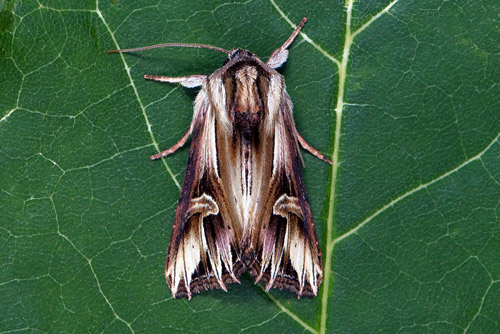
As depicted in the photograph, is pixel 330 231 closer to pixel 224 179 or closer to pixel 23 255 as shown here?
pixel 224 179

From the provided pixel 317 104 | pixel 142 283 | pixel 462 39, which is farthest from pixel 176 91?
pixel 462 39

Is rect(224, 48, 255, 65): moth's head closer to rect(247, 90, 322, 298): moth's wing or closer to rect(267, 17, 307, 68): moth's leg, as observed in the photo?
rect(267, 17, 307, 68): moth's leg

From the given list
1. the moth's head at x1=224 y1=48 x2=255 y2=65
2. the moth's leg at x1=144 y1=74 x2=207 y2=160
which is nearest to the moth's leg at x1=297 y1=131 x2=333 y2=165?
the moth's head at x1=224 y1=48 x2=255 y2=65

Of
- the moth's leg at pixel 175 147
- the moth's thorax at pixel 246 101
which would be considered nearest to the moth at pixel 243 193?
the moth's thorax at pixel 246 101

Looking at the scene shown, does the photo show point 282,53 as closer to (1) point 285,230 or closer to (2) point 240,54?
(2) point 240,54

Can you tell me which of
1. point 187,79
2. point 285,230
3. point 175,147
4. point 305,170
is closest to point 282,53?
point 187,79

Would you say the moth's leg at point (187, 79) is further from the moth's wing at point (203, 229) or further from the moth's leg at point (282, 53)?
the moth's leg at point (282, 53)

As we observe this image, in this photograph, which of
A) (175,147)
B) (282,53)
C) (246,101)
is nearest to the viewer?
(246,101)

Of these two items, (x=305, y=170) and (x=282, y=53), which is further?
(x=305, y=170)
